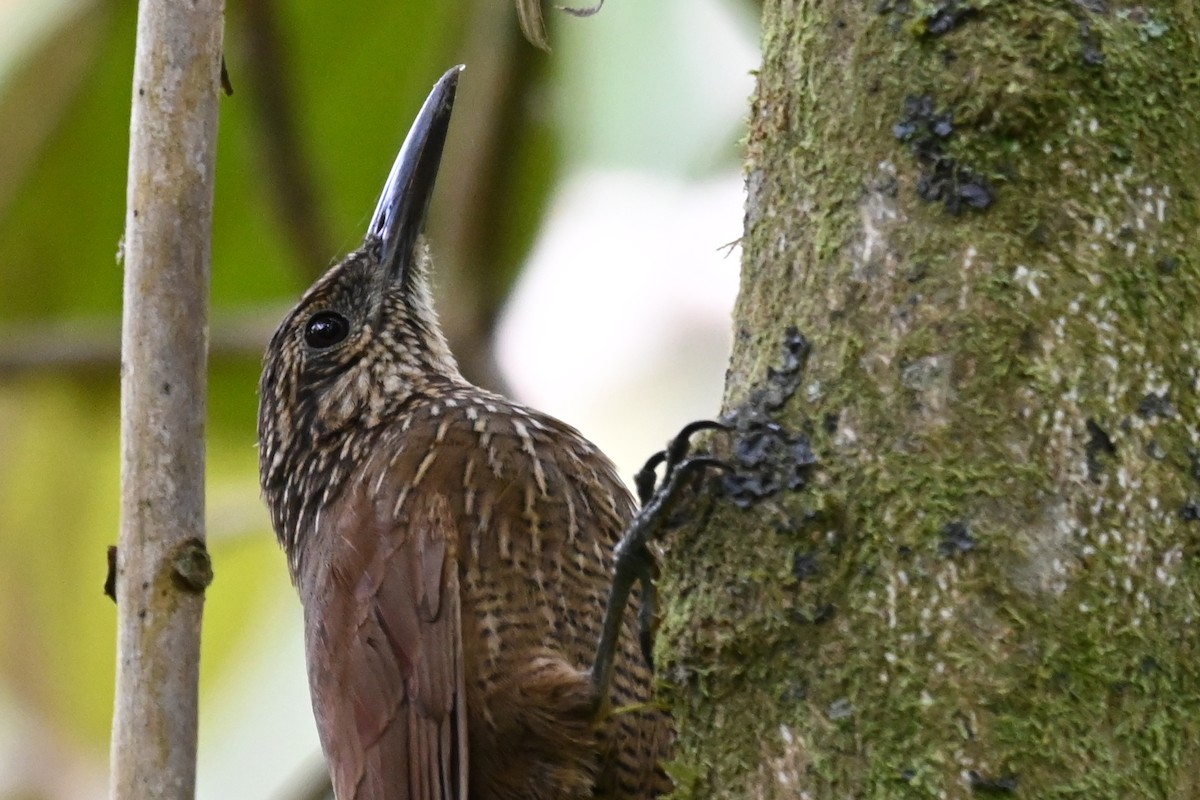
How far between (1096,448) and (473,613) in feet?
3.86

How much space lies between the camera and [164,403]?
2.05 m

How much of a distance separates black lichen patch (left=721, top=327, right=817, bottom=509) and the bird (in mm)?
338

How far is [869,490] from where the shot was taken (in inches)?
66.3

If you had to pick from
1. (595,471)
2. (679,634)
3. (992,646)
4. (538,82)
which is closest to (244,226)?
(538,82)

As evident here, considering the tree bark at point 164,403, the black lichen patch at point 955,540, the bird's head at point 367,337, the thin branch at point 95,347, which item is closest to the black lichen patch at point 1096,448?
the black lichen patch at point 955,540

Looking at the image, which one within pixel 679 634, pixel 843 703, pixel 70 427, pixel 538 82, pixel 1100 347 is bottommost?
pixel 843 703

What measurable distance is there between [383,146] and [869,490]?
3040 millimetres

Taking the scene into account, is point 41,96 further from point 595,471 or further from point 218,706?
point 595,471

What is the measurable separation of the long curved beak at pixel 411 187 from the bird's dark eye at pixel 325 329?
0.15 m

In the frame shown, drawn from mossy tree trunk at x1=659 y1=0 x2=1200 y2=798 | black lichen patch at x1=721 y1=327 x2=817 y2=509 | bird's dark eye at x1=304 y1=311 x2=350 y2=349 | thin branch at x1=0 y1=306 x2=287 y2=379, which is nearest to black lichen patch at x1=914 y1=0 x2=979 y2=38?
mossy tree trunk at x1=659 y1=0 x2=1200 y2=798

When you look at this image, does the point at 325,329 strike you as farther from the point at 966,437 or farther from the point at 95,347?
the point at 966,437

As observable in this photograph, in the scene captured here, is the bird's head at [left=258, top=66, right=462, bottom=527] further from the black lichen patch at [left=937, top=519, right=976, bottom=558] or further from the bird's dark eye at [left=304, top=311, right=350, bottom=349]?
the black lichen patch at [left=937, top=519, right=976, bottom=558]

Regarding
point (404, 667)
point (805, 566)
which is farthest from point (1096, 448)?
point (404, 667)

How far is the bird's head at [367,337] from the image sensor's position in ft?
10.1
